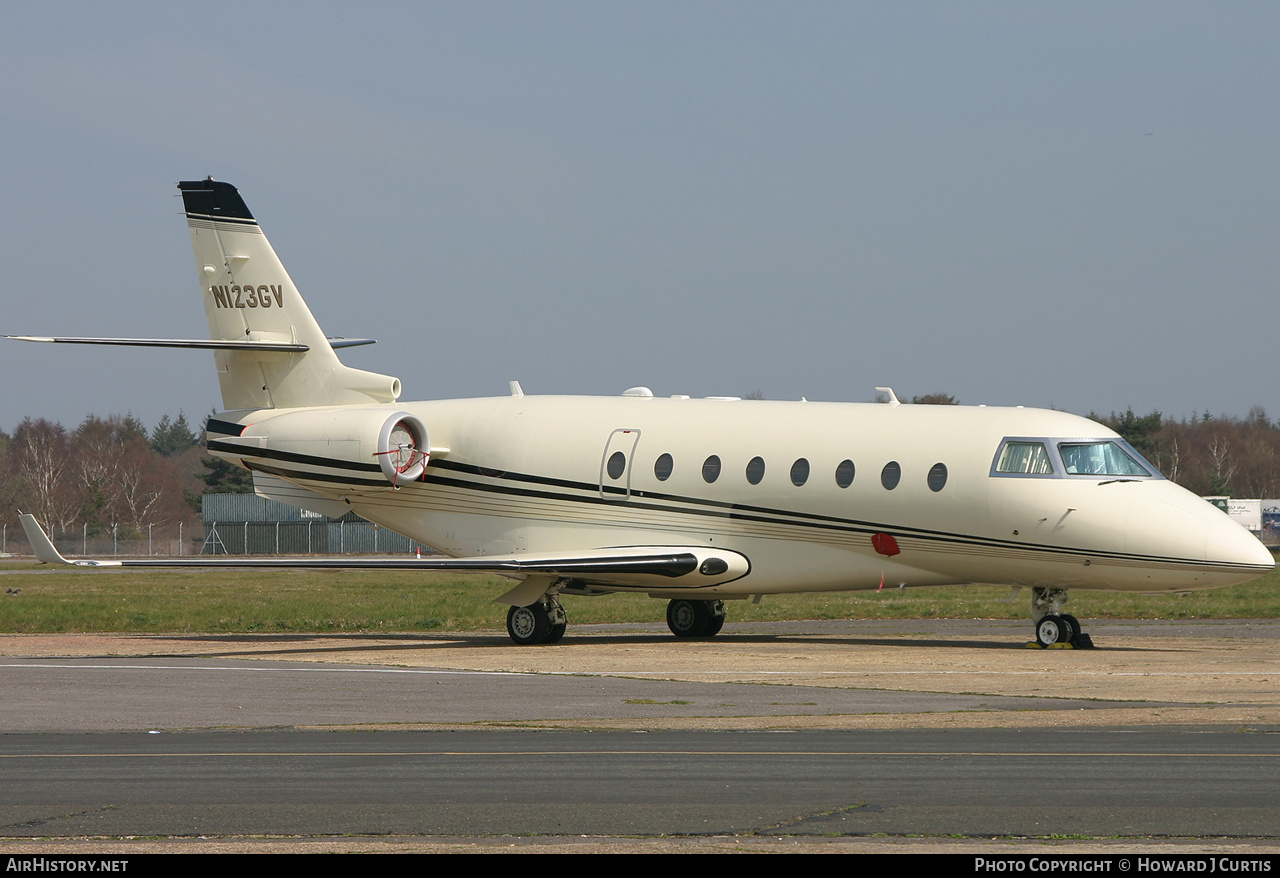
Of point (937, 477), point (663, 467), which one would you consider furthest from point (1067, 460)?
point (663, 467)

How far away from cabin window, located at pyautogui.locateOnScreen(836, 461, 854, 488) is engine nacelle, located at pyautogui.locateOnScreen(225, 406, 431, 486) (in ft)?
25.6

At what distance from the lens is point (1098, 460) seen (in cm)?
2202

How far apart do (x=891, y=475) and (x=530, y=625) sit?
6488mm

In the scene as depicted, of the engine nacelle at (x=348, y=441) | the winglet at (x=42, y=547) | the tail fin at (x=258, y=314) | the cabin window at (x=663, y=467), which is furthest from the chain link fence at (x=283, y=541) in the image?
the winglet at (x=42, y=547)

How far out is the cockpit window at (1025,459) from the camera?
870 inches

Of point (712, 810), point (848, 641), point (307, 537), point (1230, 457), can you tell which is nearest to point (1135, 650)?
point (848, 641)

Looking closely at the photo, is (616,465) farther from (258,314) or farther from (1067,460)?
(258,314)

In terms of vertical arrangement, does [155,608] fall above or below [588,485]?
below

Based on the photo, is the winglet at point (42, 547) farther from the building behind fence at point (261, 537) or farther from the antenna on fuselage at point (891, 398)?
the building behind fence at point (261, 537)

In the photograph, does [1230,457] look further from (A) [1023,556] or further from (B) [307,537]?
(A) [1023,556]

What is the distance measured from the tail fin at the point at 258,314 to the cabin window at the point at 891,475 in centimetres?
996

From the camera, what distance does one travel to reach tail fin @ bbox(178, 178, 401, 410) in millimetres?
28391

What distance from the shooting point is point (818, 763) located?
431 inches
